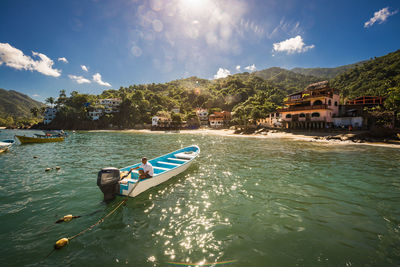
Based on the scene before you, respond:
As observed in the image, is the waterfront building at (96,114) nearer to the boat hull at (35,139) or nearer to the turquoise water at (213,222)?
the boat hull at (35,139)

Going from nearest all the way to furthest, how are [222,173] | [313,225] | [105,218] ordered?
1. [313,225]
2. [105,218]
3. [222,173]

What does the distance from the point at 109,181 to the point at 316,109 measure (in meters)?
49.0

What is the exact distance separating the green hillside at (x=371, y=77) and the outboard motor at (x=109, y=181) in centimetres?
9675

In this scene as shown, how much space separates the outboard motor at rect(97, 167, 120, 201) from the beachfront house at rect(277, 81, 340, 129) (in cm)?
4822

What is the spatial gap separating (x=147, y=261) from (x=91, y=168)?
12219mm

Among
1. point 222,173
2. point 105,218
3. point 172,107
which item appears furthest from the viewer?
point 172,107

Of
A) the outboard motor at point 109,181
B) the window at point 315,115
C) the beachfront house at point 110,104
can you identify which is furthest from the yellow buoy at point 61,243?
the beachfront house at point 110,104

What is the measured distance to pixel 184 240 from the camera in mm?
5402

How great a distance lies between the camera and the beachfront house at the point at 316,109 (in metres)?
40.7

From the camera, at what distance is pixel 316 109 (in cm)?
4112

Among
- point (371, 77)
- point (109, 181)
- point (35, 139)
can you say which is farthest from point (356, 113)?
point (371, 77)

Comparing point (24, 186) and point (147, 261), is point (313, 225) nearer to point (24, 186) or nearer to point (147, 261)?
point (147, 261)

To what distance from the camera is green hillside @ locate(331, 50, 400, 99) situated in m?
74.4

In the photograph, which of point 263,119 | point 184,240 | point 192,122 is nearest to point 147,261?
point 184,240
